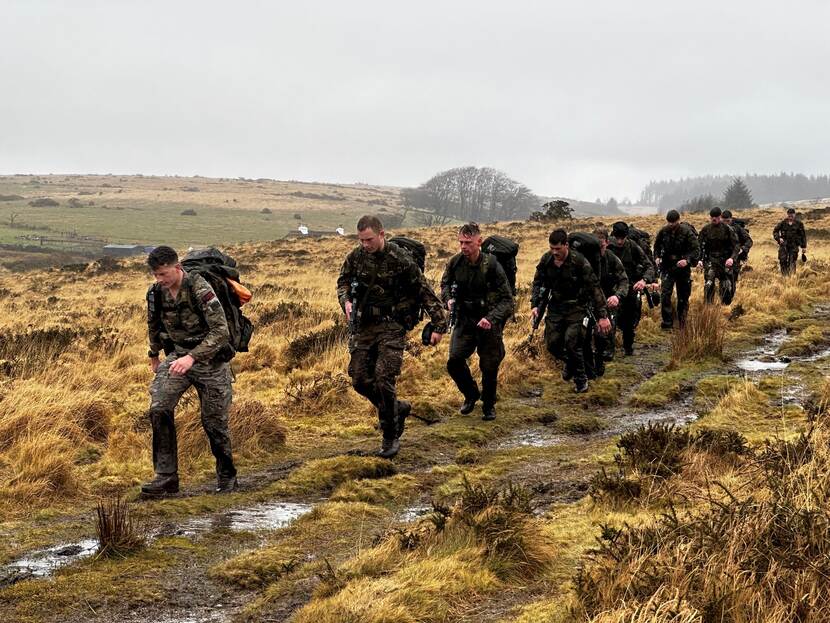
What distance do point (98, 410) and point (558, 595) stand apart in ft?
17.8

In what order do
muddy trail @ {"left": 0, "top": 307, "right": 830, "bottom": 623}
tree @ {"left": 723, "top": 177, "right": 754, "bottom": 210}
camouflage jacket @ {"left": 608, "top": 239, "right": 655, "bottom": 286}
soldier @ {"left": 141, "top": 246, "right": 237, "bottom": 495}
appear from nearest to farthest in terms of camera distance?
muddy trail @ {"left": 0, "top": 307, "right": 830, "bottom": 623} → soldier @ {"left": 141, "top": 246, "right": 237, "bottom": 495} → camouflage jacket @ {"left": 608, "top": 239, "right": 655, "bottom": 286} → tree @ {"left": 723, "top": 177, "right": 754, "bottom": 210}

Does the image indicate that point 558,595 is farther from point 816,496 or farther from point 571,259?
point 571,259

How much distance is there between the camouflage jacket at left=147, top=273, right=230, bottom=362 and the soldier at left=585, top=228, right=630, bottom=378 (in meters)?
5.32

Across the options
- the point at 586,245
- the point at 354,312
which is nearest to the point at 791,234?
the point at 586,245

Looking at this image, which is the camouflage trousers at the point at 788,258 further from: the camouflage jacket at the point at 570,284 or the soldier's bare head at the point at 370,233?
the soldier's bare head at the point at 370,233

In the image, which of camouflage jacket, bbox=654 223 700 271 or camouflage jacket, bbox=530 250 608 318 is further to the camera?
camouflage jacket, bbox=654 223 700 271

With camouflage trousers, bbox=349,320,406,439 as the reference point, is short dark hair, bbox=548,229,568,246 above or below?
above

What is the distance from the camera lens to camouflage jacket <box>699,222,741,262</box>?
40.7ft

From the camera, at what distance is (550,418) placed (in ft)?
25.2

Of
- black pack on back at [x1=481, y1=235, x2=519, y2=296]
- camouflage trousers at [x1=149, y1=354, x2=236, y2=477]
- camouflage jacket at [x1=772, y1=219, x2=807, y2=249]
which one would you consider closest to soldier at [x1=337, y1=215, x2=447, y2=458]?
camouflage trousers at [x1=149, y1=354, x2=236, y2=477]

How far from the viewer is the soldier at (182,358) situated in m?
5.30

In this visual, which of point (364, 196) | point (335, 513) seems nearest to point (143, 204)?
point (364, 196)

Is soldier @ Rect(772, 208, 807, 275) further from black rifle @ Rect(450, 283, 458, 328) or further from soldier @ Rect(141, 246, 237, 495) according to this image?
soldier @ Rect(141, 246, 237, 495)

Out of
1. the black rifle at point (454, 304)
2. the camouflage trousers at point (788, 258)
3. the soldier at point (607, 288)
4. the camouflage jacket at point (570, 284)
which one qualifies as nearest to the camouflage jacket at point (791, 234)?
the camouflage trousers at point (788, 258)
